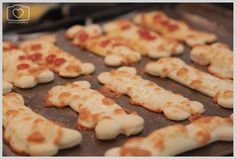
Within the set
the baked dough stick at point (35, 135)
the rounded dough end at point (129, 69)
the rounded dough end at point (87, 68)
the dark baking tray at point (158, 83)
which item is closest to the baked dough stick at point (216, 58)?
the dark baking tray at point (158, 83)

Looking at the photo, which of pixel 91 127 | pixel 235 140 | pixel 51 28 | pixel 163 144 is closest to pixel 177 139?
pixel 163 144

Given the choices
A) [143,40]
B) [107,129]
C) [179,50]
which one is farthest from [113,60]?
[107,129]

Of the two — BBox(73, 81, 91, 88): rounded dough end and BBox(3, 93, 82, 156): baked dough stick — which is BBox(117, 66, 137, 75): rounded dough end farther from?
BBox(3, 93, 82, 156): baked dough stick

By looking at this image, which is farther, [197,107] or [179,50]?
[179,50]

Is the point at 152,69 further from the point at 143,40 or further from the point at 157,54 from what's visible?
the point at 143,40

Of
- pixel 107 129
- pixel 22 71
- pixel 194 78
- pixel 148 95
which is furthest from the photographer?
pixel 22 71

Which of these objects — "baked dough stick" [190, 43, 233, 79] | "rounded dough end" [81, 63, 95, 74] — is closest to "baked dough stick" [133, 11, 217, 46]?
"baked dough stick" [190, 43, 233, 79]
